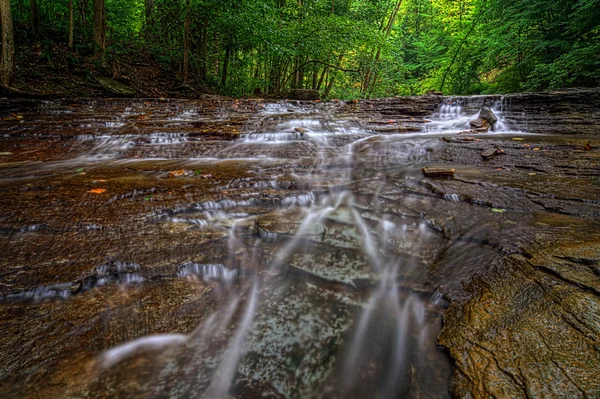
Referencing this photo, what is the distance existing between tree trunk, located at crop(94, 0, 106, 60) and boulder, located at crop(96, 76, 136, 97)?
121 cm

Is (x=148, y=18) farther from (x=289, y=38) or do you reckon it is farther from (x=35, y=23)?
(x=289, y=38)

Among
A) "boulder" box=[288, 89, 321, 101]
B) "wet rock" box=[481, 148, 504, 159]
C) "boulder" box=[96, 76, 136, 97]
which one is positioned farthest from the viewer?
"boulder" box=[288, 89, 321, 101]

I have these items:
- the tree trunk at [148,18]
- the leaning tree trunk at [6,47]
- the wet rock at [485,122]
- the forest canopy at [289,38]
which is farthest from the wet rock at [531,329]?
the tree trunk at [148,18]

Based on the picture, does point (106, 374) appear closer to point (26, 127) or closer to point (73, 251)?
point (73, 251)

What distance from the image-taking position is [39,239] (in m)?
2.20

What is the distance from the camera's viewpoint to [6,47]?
7.72m

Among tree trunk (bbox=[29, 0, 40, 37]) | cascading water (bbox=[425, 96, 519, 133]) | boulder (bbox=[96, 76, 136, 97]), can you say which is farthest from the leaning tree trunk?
cascading water (bbox=[425, 96, 519, 133])

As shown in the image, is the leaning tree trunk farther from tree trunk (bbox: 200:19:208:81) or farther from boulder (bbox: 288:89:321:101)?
boulder (bbox: 288:89:321:101)

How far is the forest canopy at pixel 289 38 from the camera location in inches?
370

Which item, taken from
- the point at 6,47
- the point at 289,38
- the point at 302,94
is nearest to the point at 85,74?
the point at 6,47

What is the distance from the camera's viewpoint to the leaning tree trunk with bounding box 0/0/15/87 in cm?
748

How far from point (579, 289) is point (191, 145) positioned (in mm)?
5894

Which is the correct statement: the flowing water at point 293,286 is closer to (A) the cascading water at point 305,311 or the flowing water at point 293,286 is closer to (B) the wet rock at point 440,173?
(A) the cascading water at point 305,311

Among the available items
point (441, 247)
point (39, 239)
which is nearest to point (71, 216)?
point (39, 239)
